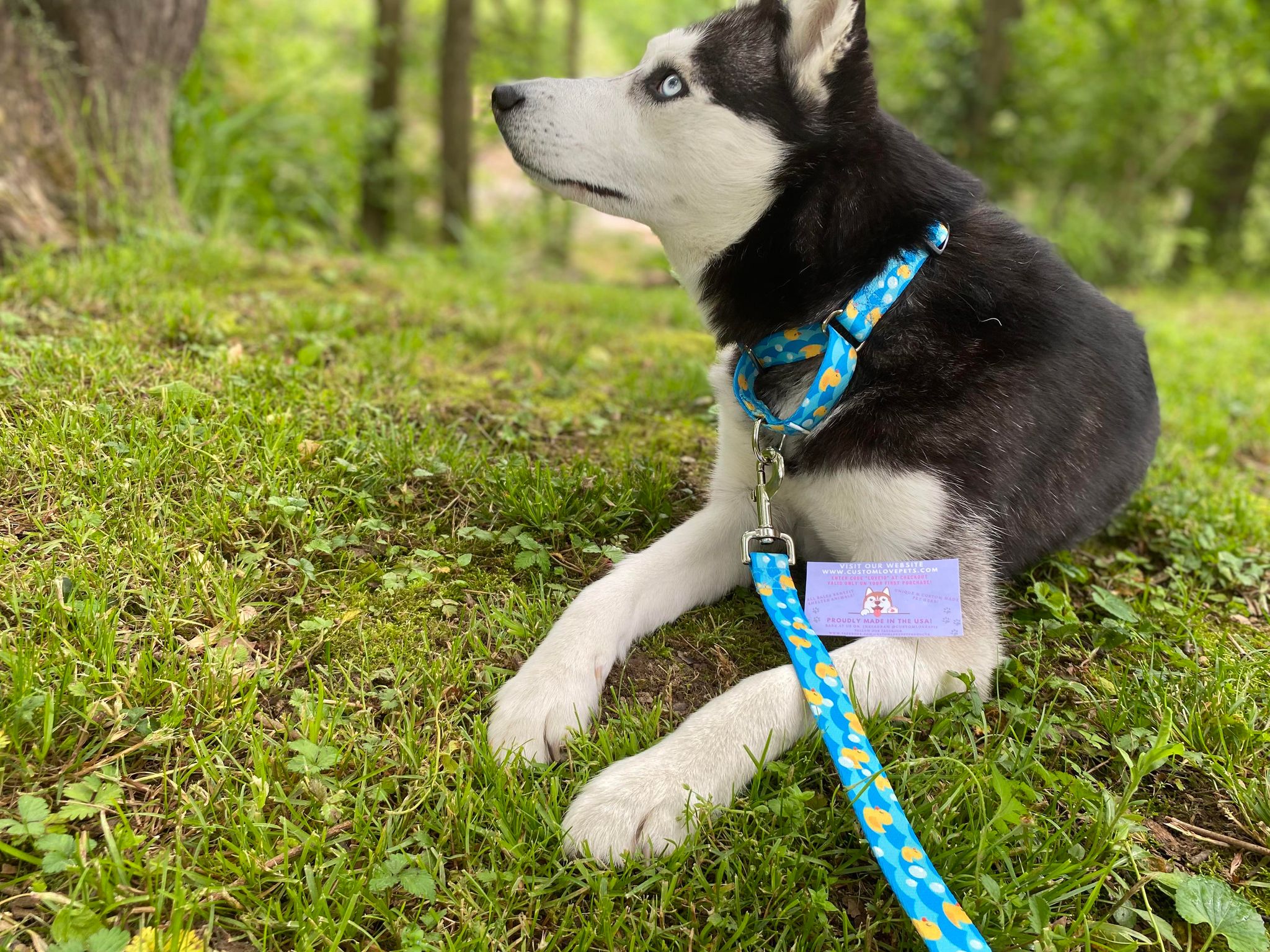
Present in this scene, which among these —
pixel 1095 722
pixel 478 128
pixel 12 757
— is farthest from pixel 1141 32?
pixel 12 757

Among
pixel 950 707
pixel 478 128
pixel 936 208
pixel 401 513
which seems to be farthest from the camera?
pixel 478 128

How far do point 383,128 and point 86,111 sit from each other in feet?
19.1

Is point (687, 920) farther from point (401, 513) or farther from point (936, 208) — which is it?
point (936, 208)

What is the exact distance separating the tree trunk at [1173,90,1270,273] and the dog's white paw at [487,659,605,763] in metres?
13.4

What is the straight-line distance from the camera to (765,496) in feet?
7.20

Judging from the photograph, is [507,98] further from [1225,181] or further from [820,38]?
[1225,181]

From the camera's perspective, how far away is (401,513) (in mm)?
2531

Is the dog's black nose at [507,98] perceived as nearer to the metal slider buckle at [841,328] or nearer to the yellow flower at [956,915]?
the metal slider buckle at [841,328]

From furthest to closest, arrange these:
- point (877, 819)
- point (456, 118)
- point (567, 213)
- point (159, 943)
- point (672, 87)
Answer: point (567, 213) < point (456, 118) < point (672, 87) < point (877, 819) < point (159, 943)

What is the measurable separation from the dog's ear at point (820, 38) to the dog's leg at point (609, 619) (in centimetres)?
120

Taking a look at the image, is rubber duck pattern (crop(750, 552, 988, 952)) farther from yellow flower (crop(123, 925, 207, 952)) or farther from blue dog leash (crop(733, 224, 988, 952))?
yellow flower (crop(123, 925, 207, 952))

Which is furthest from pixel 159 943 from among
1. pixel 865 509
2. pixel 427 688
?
pixel 865 509

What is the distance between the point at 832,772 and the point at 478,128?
10971 mm

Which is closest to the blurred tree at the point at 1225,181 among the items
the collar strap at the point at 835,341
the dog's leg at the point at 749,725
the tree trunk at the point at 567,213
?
the tree trunk at the point at 567,213
